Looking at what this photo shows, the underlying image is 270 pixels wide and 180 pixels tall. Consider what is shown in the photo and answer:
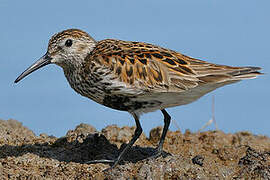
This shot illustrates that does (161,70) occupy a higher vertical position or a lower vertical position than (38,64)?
lower

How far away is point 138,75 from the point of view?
8.16 m

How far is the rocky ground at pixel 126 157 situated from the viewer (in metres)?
7.67

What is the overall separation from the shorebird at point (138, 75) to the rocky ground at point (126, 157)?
24.6 inches

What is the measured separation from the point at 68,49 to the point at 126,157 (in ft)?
7.52

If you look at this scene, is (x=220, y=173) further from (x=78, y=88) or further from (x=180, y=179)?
(x=78, y=88)

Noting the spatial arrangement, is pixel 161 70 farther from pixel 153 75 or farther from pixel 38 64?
pixel 38 64

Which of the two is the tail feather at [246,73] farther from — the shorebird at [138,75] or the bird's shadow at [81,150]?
the bird's shadow at [81,150]

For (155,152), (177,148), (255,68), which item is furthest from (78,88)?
(255,68)

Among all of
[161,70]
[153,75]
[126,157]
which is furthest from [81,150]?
[161,70]

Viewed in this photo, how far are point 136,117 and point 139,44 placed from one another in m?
1.38

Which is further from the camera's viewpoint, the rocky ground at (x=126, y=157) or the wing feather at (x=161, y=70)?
the wing feather at (x=161, y=70)

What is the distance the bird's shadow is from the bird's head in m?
1.57

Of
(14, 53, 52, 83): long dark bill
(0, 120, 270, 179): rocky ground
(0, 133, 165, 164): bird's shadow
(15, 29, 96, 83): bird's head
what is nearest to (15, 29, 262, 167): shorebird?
(15, 29, 96, 83): bird's head

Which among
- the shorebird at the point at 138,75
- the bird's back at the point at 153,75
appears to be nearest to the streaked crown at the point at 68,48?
the shorebird at the point at 138,75
